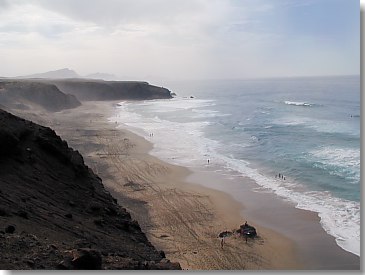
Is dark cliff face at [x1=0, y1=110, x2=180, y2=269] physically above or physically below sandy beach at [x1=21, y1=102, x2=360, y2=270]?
above

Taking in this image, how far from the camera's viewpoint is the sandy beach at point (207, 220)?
11.7 meters

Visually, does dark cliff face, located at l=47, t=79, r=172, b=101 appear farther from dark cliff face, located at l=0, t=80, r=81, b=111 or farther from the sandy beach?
the sandy beach

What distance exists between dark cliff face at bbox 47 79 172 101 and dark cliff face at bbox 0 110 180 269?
6660cm

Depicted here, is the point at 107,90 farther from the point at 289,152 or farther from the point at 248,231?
the point at 248,231

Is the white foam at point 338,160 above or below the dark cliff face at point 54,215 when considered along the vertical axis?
below

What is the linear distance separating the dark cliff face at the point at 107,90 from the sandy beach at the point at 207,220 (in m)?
55.2

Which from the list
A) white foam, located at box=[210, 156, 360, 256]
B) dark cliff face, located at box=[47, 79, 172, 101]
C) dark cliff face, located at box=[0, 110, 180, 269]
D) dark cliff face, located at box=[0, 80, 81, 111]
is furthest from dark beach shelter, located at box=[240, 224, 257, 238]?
dark cliff face, located at box=[47, 79, 172, 101]

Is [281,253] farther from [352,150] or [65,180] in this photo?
[352,150]

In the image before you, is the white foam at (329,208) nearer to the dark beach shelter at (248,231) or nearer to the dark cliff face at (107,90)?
the dark beach shelter at (248,231)

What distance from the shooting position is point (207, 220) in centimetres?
1475

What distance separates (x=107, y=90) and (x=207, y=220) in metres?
67.6

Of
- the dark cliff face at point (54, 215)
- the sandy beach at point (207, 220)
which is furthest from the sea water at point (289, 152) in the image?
the dark cliff face at point (54, 215)

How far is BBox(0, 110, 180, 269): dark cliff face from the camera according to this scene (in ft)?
17.5

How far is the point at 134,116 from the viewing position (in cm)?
4822
